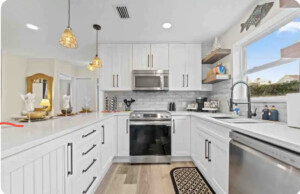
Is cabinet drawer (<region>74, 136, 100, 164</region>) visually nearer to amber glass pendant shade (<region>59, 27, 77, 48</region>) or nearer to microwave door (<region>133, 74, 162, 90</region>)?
amber glass pendant shade (<region>59, 27, 77, 48</region>)

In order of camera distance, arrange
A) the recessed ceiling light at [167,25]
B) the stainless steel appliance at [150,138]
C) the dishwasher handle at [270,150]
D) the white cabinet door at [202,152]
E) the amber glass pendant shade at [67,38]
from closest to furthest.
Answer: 1. the dishwasher handle at [270,150]
2. the amber glass pendant shade at [67,38]
3. the white cabinet door at [202,152]
4. the recessed ceiling light at [167,25]
5. the stainless steel appliance at [150,138]

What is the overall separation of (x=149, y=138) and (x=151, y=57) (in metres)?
1.63

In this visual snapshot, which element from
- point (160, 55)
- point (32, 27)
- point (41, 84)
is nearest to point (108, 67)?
point (160, 55)

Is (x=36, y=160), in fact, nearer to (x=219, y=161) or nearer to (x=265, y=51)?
(x=219, y=161)

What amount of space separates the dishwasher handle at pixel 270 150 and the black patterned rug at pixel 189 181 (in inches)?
39.0

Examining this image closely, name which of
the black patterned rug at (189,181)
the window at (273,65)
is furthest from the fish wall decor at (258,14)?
the black patterned rug at (189,181)

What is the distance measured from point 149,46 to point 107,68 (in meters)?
0.99

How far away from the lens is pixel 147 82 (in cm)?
304

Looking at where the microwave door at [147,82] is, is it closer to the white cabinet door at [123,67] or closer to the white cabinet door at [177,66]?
the white cabinet door at [123,67]

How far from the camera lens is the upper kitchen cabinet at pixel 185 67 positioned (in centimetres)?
312

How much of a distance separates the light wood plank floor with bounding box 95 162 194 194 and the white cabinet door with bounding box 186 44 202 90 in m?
1.55

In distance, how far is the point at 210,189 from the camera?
1892 millimetres

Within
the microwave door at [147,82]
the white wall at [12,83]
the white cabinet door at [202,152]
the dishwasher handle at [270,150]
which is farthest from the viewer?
the white wall at [12,83]

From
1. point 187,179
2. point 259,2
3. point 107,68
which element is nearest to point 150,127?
point 187,179
